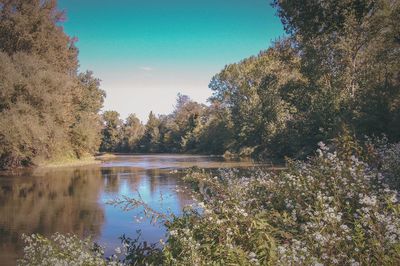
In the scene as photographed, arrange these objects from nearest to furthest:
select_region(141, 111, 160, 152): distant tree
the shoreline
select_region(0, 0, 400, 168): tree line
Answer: select_region(0, 0, 400, 168): tree line < the shoreline < select_region(141, 111, 160, 152): distant tree

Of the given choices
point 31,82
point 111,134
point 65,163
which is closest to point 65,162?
point 65,163

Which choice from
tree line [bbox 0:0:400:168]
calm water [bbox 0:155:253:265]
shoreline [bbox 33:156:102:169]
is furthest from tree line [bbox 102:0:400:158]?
shoreline [bbox 33:156:102:169]

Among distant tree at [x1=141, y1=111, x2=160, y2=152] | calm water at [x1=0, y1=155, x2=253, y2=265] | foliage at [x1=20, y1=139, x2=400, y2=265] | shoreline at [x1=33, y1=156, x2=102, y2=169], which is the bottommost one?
calm water at [x1=0, y1=155, x2=253, y2=265]

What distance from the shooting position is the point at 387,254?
4.89m

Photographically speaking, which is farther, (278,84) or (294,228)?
(278,84)

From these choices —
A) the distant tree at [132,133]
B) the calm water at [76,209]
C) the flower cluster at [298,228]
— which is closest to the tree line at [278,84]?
the flower cluster at [298,228]

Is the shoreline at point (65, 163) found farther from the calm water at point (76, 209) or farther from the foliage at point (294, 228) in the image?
the foliage at point (294, 228)

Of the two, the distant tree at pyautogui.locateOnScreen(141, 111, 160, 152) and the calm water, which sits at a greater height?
the distant tree at pyautogui.locateOnScreen(141, 111, 160, 152)

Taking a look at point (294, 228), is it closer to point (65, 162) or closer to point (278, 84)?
point (65, 162)

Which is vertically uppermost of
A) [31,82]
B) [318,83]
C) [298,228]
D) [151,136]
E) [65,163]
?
[31,82]

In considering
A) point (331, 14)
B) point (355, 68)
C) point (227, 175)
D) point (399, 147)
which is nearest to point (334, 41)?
point (355, 68)

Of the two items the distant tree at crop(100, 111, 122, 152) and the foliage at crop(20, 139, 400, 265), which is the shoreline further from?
the distant tree at crop(100, 111, 122, 152)

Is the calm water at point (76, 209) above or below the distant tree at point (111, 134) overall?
below

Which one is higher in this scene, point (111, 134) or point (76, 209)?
point (111, 134)
